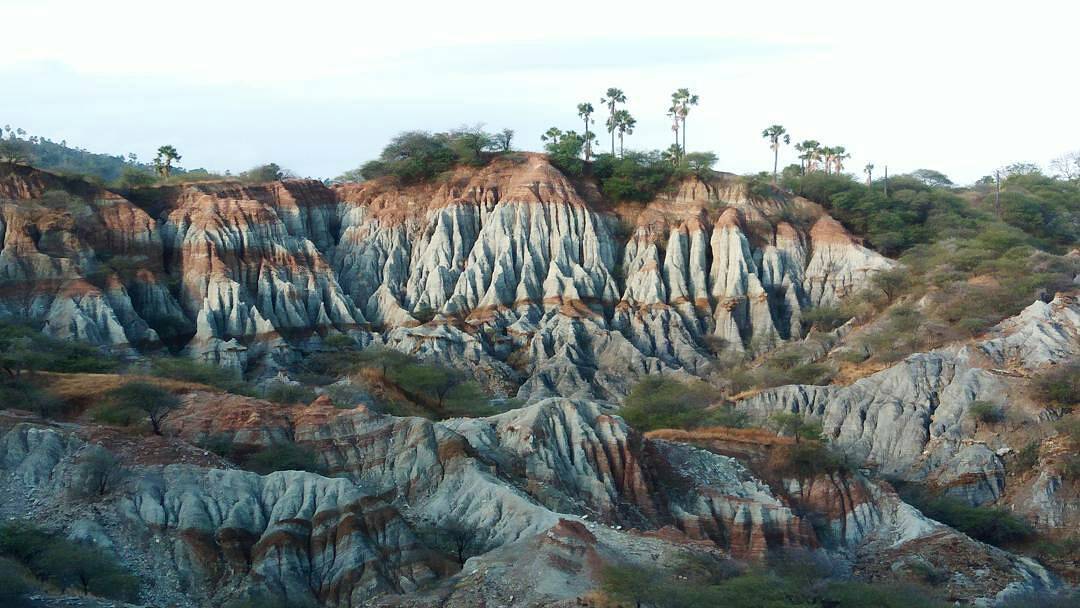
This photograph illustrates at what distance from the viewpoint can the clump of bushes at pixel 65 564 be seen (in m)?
26.4

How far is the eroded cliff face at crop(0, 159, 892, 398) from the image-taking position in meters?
60.5

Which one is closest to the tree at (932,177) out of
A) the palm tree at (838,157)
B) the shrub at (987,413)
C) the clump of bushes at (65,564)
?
the palm tree at (838,157)

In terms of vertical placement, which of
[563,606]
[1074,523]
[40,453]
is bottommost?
[1074,523]

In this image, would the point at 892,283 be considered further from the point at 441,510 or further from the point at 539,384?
the point at 441,510

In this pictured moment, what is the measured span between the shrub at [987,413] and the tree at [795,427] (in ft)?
17.4

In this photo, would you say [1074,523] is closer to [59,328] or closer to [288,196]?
[59,328]

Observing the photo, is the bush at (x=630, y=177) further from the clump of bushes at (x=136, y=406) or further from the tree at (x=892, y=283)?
the clump of bushes at (x=136, y=406)

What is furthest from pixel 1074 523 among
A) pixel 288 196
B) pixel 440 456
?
pixel 288 196

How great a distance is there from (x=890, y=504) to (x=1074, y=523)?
575 cm

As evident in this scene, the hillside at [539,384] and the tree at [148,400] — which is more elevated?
the tree at [148,400]

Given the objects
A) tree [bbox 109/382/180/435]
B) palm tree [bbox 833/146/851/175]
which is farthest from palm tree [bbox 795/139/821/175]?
tree [bbox 109/382/180/435]

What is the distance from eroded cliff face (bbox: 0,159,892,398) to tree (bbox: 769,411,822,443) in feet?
57.0

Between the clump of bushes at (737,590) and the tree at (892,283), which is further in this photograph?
the tree at (892,283)

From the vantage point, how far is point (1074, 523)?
39406 mm
